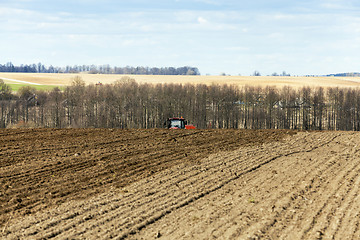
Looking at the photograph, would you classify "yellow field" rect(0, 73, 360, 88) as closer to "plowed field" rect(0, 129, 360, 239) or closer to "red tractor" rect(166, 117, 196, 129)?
"red tractor" rect(166, 117, 196, 129)

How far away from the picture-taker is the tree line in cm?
8556

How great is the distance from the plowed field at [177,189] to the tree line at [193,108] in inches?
2520

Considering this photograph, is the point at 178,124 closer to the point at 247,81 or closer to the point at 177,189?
the point at 177,189

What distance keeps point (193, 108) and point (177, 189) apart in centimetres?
7749

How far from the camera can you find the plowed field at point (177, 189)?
30.1 ft

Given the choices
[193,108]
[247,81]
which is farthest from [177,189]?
[247,81]

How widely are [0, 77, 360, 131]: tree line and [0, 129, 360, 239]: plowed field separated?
64.0m

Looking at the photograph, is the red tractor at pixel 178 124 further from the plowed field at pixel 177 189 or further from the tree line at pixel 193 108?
the tree line at pixel 193 108

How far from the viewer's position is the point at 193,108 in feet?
294

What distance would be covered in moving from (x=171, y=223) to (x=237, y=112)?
3136 inches

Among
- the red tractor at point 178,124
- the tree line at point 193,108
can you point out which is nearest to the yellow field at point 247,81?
the tree line at point 193,108

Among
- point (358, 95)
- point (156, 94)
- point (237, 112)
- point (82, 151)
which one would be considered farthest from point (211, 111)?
point (82, 151)

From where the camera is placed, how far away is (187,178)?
45.4 ft

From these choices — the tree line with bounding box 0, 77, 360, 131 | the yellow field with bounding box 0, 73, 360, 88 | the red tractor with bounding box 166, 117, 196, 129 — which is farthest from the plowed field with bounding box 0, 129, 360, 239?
the yellow field with bounding box 0, 73, 360, 88
